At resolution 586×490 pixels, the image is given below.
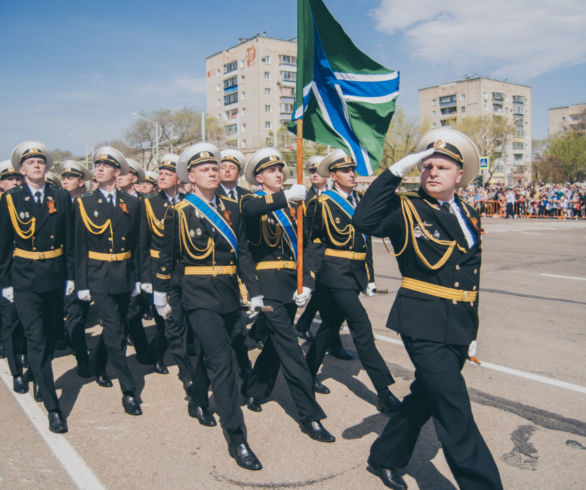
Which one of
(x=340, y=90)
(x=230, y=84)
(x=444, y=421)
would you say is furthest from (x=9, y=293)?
(x=230, y=84)

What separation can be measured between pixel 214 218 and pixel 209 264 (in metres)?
0.36

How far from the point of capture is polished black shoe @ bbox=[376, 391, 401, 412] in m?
4.58

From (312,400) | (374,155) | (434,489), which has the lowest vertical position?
(434,489)

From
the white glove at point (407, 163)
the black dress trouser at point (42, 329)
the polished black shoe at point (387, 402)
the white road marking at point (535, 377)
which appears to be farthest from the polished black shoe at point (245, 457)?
the white road marking at point (535, 377)

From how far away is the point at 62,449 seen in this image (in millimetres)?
4039

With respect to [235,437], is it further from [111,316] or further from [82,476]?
[111,316]

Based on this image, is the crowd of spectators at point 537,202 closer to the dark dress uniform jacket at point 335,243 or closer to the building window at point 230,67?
the dark dress uniform jacket at point 335,243

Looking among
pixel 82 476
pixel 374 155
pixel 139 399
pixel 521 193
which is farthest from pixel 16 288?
pixel 521 193

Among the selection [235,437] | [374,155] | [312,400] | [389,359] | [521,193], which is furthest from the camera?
[521,193]

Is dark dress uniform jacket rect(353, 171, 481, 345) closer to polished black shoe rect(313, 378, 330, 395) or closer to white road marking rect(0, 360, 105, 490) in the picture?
polished black shoe rect(313, 378, 330, 395)

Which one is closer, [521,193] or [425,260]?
[425,260]

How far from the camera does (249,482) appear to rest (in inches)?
140

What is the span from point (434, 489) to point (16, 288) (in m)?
3.69

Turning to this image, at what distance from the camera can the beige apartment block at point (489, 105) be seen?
102688mm
